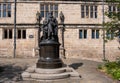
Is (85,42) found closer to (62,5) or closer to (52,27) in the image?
(62,5)

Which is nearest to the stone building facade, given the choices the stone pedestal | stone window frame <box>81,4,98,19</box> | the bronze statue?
A: stone window frame <box>81,4,98,19</box>

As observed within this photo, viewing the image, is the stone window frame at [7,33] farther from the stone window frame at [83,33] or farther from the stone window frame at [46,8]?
the stone window frame at [83,33]

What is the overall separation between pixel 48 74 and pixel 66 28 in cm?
1341

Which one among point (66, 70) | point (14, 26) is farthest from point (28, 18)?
point (66, 70)

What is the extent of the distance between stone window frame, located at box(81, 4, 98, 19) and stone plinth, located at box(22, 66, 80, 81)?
13.6 metres

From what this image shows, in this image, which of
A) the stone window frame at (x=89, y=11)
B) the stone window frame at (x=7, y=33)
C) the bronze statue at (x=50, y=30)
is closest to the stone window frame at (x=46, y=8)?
the stone window frame at (x=89, y=11)

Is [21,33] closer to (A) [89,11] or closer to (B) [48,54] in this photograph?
(A) [89,11]

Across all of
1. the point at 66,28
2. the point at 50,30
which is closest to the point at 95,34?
the point at 66,28

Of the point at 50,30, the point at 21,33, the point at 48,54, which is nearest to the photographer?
the point at 48,54

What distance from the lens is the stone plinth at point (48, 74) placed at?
12969 millimetres

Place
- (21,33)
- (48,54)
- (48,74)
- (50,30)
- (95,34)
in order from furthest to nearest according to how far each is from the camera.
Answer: (95,34) < (21,33) < (50,30) < (48,54) < (48,74)

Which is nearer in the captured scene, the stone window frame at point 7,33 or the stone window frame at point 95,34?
the stone window frame at point 7,33

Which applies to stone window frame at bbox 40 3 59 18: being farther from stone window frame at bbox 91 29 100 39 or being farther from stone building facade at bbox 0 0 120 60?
stone window frame at bbox 91 29 100 39

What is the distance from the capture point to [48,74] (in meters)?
13.5
